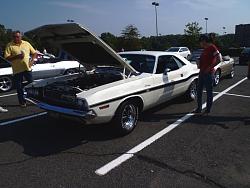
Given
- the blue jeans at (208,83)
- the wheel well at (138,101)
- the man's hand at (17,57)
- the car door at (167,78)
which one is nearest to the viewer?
the wheel well at (138,101)

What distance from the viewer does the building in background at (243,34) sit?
240 ft

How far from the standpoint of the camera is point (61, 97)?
561cm

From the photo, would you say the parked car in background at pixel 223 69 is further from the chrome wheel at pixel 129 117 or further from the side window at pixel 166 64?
the chrome wheel at pixel 129 117

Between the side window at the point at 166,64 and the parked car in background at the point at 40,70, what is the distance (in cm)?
395

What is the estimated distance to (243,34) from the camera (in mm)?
74562

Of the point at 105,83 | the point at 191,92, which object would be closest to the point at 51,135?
the point at 105,83

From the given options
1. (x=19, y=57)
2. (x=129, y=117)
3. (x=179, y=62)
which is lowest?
(x=129, y=117)

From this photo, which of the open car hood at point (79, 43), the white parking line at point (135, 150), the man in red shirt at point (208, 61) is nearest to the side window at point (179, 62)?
the man in red shirt at point (208, 61)

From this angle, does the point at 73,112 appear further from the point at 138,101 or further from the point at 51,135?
the point at 138,101

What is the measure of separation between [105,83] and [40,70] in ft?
21.5

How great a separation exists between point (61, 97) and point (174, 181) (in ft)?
8.17

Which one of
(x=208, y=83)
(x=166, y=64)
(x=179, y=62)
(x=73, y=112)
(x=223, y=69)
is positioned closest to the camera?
(x=73, y=112)

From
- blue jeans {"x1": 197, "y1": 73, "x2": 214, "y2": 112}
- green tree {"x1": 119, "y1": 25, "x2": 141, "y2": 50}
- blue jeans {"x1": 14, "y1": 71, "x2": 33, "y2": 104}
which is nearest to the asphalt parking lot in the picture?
blue jeans {"x1": 197, "y1": 73, "x2": 214, "y2": 112}

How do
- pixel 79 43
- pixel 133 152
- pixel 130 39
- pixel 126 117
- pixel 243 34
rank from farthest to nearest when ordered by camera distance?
pixel 243 34 < pixel 130 39 < pixel 79 43 < pixel 126 117 < pixel 133 152
